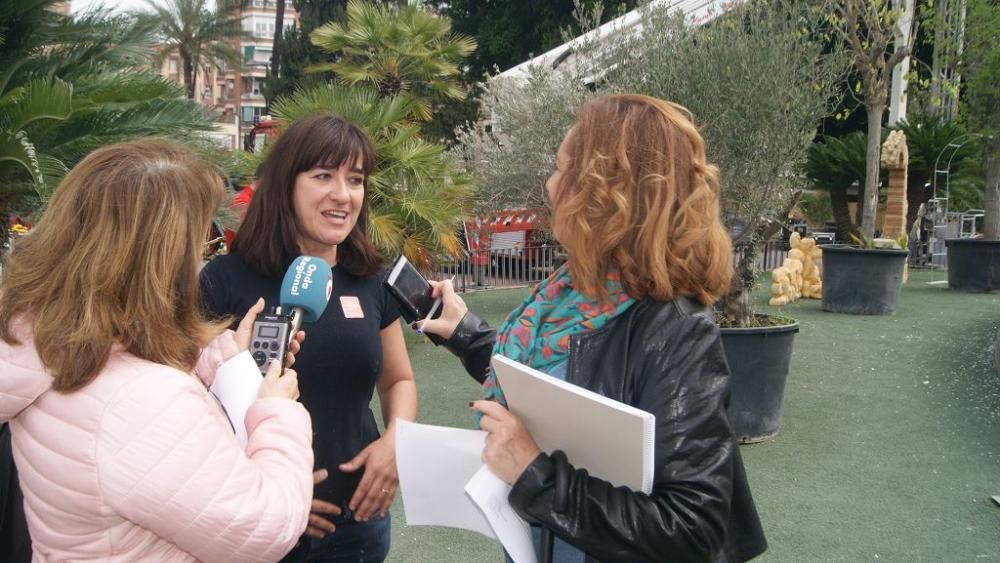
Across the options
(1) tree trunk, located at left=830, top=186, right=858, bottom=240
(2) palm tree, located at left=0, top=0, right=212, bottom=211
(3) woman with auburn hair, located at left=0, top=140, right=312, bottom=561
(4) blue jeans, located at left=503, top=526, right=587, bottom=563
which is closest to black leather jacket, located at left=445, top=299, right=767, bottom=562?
(4) blue jeans, located at left=503, top=526, right=587, bottom=563

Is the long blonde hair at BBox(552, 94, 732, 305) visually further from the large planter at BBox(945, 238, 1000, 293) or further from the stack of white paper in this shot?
the large planter at BBox(945, 238, 1000, 293)

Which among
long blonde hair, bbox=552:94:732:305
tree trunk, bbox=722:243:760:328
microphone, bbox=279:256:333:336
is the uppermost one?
long blonde hair, bbox=552:94:732:305

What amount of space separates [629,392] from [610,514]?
221 millimetres

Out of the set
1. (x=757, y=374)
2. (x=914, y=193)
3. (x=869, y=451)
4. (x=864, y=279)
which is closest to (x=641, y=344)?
(x=757, y=374)

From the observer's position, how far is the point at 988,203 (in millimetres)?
15477

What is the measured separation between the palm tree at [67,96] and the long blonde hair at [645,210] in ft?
14.7

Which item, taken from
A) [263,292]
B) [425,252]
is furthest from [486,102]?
[263,292]

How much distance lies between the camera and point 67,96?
518 centimetres

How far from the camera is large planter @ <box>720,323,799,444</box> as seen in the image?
5.34 meters

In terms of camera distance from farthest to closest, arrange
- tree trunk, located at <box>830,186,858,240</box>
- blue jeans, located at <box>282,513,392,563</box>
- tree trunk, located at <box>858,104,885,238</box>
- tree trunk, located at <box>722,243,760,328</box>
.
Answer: tree trunk, located at <box>830,186,858,240</box>
tree trunk, located at <box>858,104,885,238</box>
tree trunk, located at <box>722,243,760,328</box>
blue jeans, located at <box>282,513,392,563</box>

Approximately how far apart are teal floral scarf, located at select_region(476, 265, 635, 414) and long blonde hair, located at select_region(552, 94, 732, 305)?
0.03 meters

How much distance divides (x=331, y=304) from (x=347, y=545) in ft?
2.05

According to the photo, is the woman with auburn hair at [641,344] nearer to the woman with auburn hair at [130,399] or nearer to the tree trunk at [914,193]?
the woman with auburn hair at [130,399]

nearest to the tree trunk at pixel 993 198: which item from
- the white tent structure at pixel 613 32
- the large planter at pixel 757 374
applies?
the white tent structure at pixel 613 32
